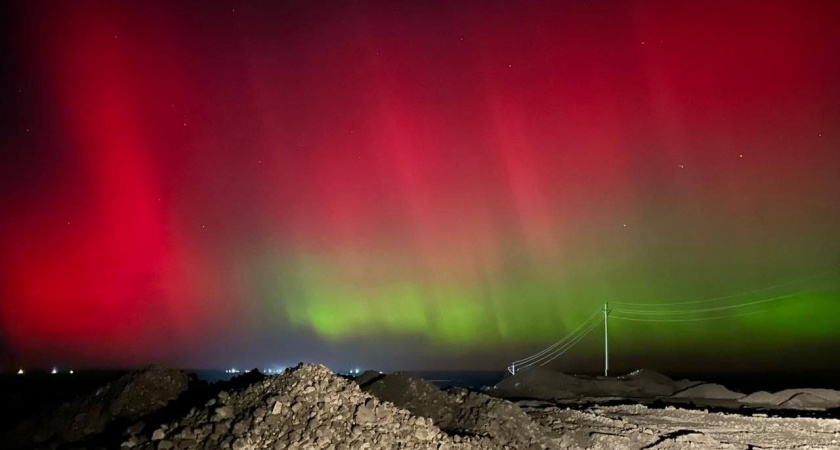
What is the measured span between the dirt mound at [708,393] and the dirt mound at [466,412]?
17687 millimetres

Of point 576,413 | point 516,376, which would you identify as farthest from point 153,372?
point 516,376

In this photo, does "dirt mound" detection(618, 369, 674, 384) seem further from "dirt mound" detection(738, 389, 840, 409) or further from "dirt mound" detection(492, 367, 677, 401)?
"dirt mound" detection(738, 389, 840, 409)

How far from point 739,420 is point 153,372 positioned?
19918 millimetres

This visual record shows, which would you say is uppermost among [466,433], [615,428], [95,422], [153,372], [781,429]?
[153,372]

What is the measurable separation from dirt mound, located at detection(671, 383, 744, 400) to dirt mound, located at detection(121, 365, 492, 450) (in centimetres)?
2104

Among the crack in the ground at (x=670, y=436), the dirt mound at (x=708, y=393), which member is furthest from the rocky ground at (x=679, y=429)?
the dirt mound at (x=708, y=393)

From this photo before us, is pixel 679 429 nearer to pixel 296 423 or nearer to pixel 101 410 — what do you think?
pixel 296 423

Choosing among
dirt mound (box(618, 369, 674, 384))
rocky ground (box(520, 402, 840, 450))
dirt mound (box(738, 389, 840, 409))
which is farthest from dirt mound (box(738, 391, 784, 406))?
rocky ground (box(520, 402, 840, 450))

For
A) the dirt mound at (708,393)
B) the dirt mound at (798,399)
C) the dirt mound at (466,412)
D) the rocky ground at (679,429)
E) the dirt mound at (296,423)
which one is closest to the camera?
the dirt mound at (296,423)

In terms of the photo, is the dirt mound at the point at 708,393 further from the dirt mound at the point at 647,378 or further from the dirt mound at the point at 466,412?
the dirt mound at the point at 466,412

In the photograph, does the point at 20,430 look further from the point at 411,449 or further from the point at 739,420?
the point at 739,420

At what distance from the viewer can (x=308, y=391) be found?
12805mm

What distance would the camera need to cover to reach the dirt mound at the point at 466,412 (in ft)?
48.6

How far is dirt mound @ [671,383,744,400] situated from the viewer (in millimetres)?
28837
